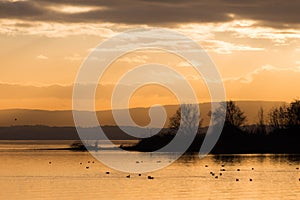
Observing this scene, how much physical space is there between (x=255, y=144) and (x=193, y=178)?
92.3 metres

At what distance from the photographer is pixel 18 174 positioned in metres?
93.2

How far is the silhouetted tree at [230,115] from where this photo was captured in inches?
6791

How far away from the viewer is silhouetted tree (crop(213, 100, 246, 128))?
17250 centimetres

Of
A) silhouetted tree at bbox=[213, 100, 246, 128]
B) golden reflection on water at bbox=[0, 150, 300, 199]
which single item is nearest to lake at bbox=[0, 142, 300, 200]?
golden reflection on water at bbox=[0, 150, 300, 199]

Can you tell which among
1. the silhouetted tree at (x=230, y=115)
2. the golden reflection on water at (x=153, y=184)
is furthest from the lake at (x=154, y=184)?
the silhouetted tree at (x=230, y=115)

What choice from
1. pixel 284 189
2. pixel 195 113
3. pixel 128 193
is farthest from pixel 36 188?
pixel 195 113

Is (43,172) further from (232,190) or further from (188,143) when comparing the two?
(188,143)

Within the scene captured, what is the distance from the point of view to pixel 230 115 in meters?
174

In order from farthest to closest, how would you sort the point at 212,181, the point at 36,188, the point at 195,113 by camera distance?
the point at 195,113
the point at 212,181
the point at 36,188

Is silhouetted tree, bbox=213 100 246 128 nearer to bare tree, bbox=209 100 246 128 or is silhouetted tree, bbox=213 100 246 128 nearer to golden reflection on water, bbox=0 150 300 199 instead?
bare tree, bbox=209 100 246 128

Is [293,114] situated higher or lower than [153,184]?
higher

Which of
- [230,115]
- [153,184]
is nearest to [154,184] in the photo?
[153,184]

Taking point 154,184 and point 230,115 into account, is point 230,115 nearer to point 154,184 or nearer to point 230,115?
point 230,115

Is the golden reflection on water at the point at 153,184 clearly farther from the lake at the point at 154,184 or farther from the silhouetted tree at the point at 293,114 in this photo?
the silhouetted tree at the point at 293,114
